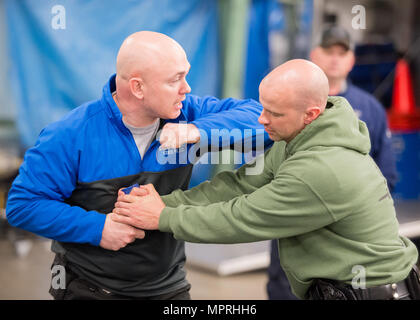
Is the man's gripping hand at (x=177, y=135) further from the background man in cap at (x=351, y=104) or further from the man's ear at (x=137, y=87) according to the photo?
the background man in cap at (x=351, y=104)

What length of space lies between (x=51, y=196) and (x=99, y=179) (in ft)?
0.48

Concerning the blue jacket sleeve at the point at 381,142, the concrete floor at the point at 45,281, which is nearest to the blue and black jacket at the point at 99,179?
the blue jacket sleeve at the point at 381,142

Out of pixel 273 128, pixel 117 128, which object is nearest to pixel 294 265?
pixel 273 128

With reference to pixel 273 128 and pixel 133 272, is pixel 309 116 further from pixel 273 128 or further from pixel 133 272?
pixel 133 272

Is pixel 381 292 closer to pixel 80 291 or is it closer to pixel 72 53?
pixel 80 291

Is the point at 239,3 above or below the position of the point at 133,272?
above

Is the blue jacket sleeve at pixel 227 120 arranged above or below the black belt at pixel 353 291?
above

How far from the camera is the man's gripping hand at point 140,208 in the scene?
161 centimetres

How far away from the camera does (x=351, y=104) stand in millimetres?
2904

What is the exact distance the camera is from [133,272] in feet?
5.97

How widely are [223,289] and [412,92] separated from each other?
430 centimetres

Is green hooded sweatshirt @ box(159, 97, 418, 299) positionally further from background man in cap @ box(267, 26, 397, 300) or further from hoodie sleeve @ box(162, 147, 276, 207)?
background man in cap @ box(267, 26, 397, 300)

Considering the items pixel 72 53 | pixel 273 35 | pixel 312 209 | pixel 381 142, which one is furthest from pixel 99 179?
pixel 273 35

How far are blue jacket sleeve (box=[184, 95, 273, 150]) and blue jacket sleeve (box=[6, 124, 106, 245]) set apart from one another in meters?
0.39
